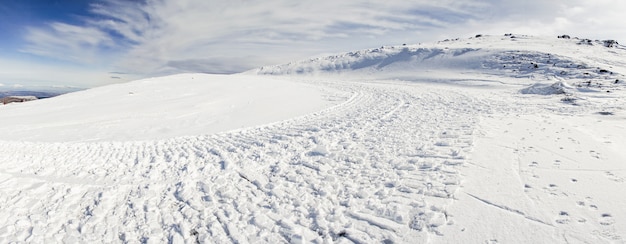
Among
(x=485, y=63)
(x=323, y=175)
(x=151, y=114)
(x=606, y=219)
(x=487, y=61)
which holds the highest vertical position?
(x=487, y=61)

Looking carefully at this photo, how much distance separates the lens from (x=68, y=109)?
1648cm

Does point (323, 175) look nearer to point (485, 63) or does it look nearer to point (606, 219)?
point (606, 219)

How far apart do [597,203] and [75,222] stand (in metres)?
7.58

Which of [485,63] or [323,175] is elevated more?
[485,63]

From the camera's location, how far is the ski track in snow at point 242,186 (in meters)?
4.52

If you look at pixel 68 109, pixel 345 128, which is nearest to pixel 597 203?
pixel 345 128

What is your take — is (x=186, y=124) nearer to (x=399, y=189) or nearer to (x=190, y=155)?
(x=190, y=155)

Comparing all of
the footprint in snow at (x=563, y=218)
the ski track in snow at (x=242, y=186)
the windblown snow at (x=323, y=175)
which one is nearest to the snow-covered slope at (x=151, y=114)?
the windblown snow at (x=323, y=175)

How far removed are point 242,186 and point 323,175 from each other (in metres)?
1.54

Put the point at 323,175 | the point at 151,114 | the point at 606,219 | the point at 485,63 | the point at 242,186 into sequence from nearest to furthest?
1. the point at 606,219
2. the point at 242,186
3. the point at 323,175
4. the point at 151,114
5. the point at 485,63

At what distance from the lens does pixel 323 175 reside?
6.30 m

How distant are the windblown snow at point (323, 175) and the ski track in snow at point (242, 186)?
0.10 feet

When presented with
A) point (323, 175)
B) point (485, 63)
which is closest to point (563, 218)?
point (323, 175)

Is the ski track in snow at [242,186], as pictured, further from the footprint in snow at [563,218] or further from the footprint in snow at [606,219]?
the footprint in snow at [606,219]
